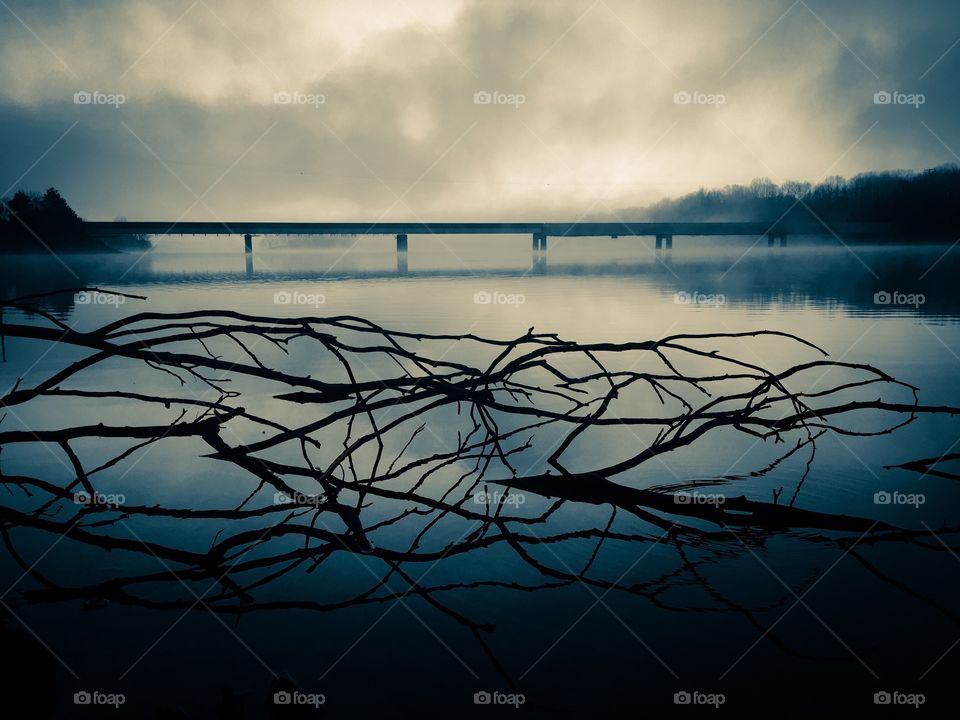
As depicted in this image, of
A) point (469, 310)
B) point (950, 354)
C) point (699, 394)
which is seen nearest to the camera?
point (699, 394)

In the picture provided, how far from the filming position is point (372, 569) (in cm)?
214

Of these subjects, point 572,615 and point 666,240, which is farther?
point 666,240

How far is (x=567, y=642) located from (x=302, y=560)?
2.74ft

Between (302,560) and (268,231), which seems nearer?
(302,560)

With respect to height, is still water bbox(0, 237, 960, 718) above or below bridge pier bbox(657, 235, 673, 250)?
below

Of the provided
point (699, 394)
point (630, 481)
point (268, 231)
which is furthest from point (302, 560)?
point (268, 231)

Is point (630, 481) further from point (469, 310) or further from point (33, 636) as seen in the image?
point (469, 310)

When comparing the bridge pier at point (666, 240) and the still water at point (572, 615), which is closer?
the still water at point (572, 615)

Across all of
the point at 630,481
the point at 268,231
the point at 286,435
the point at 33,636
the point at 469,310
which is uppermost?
the point at 268,231

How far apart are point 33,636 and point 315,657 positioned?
0.71m

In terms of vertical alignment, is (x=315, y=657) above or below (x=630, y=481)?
below

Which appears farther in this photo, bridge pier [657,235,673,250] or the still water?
bridge pier [657,235,673,250]

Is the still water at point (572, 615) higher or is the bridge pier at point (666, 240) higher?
the bridge pier at point (666, 240)

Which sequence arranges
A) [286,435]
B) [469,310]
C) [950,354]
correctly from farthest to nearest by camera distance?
1. [469,310]
2. [950,354]
3. [286,435]
